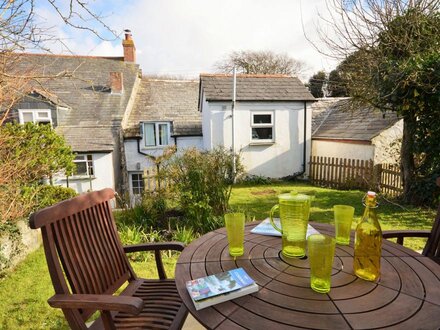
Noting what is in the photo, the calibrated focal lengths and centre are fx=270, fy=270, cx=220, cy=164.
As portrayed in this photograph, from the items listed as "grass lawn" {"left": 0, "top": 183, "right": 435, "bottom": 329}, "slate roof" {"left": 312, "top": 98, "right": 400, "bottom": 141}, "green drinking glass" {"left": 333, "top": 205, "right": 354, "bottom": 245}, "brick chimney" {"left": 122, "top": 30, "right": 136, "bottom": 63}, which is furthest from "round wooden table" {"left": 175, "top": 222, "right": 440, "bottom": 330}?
"brick chimney" {"left": 122, "top": 30, "right": 136, "bottom": 63}

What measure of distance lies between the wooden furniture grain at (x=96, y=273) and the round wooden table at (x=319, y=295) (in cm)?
36

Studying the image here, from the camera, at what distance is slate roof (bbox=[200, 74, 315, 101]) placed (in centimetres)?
1021

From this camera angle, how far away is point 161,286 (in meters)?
1.92

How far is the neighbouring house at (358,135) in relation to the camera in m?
9.25

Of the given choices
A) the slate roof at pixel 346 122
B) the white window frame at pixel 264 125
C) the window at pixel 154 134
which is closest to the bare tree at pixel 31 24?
the slate roof at pixel 346 122

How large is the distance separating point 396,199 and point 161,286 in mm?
6376

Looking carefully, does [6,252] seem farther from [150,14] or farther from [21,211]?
[150,14]

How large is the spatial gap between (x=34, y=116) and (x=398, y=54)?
42.9ft

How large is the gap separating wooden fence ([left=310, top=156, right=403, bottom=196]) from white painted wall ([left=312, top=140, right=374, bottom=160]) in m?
0.87

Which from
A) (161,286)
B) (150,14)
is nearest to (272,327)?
(161,286)

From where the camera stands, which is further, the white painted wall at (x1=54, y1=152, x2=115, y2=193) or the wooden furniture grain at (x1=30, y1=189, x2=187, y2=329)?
the white painted wall at (x1=54, y1=152, x2=115, y2=193)

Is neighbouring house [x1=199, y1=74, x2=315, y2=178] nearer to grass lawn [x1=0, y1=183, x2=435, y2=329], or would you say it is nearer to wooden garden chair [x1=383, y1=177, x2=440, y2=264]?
grass lawn [x1=0, y1=183, x2=435, y2=329]

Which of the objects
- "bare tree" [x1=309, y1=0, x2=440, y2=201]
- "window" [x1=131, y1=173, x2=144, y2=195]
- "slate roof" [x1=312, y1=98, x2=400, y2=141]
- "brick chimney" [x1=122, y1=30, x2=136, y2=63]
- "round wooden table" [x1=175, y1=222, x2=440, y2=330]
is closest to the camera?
"round wooden table" [x1=175, y1=222, x2=440, y2=330]

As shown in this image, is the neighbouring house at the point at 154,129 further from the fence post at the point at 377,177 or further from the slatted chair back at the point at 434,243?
the slatted chair back at the point at 434,243
